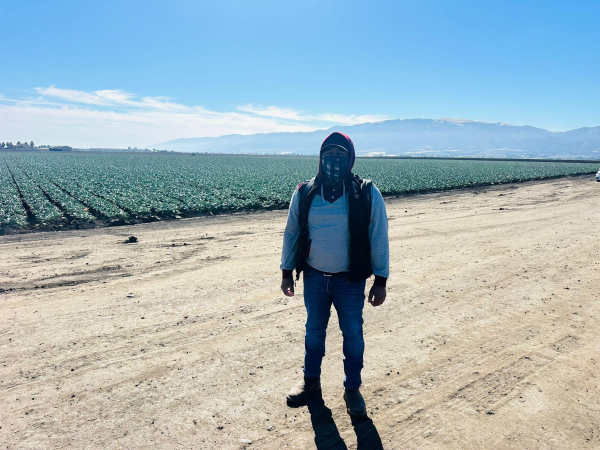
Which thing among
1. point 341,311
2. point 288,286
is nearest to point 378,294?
point 341,311

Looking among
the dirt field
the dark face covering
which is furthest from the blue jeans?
the dark face covering

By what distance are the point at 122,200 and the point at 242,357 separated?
15.7 meters

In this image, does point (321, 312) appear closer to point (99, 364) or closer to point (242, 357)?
point (242, 357)

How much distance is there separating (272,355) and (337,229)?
2.04 meters

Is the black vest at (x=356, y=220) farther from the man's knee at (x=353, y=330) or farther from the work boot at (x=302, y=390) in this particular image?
the work boot at (x=302, y=390)

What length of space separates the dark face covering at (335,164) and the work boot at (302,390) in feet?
6.17

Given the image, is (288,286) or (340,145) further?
(288,286)

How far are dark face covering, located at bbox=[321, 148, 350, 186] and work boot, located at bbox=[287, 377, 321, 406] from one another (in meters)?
1.88

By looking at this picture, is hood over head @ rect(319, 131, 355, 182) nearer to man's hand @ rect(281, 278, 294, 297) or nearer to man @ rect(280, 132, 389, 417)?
man @ rect(280, 132, 389, 417)

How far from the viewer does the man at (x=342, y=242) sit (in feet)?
10.3

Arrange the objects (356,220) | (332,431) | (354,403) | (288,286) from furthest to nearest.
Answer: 1. (288,286)
2. (354,403)
3. (332,431)
4. (356,220)

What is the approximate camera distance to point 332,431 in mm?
3223

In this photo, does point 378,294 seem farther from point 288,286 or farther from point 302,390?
point 302,390

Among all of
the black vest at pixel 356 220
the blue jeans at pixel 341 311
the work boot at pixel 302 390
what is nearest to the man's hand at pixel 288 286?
the blue jeans at pixel 341 311
